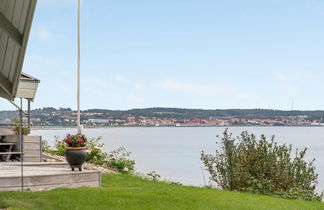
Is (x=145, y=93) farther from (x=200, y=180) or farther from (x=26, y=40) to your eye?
(x=26, y=40)

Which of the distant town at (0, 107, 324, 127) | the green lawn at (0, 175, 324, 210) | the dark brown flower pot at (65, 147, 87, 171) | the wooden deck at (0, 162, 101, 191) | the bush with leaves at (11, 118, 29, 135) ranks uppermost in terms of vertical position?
the distant town at (0, 107, 324, 127)

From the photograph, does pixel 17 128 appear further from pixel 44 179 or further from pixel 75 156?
pixel 44 179

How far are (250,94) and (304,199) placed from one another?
90182mm

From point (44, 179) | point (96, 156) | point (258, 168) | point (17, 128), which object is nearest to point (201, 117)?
point (96, 156)

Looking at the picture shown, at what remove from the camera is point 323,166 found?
43.2m

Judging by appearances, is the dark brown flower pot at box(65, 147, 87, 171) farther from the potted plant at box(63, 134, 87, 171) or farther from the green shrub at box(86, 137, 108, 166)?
the green shrub at box(86, 137, 108, 166)

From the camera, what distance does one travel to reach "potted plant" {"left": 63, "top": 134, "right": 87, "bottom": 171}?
42.3 ft

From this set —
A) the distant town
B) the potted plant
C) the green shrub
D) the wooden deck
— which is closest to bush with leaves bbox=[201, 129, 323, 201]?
the wooden deck

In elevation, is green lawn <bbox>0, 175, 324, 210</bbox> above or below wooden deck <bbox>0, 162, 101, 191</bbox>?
below

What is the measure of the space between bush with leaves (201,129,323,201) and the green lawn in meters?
2.46

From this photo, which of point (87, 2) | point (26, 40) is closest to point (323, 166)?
point (26, 40)

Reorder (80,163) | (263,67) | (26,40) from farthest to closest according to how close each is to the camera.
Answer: (263,67), (80,163), (26,40)

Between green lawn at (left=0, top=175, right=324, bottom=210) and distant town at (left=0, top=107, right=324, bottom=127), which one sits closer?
green lawn at (left=0, top=175, right=324, bottom=210)

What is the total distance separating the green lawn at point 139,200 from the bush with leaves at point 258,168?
2.46 meters
